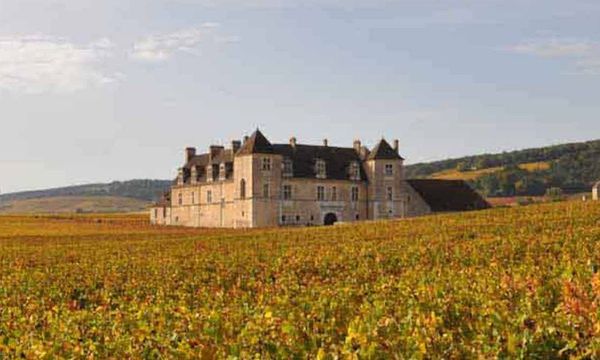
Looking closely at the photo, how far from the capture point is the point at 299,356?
9.48 m

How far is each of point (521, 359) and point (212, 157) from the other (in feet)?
310

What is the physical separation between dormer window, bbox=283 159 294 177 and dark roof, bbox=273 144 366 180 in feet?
1.52

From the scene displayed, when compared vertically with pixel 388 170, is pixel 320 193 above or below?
below

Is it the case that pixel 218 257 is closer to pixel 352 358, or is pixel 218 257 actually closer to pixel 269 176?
pixel 352 358

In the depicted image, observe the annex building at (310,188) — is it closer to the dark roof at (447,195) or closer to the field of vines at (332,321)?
the dark roof at (447,195)

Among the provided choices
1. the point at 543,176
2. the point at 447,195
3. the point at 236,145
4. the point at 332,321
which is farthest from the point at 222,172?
the point at 543,176

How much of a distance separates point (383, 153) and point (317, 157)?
7950 millimetres

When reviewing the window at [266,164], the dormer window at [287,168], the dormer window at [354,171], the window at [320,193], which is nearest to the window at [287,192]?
the dormer window at [287,168]

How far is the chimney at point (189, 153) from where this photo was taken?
109m

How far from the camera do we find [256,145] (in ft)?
294

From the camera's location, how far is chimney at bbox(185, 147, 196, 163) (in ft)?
356

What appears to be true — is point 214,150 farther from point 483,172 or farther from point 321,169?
point 483,172

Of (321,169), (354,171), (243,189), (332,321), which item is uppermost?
(321,169)

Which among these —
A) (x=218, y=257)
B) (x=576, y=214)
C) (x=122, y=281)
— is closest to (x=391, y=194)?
(x=576, y=214)
